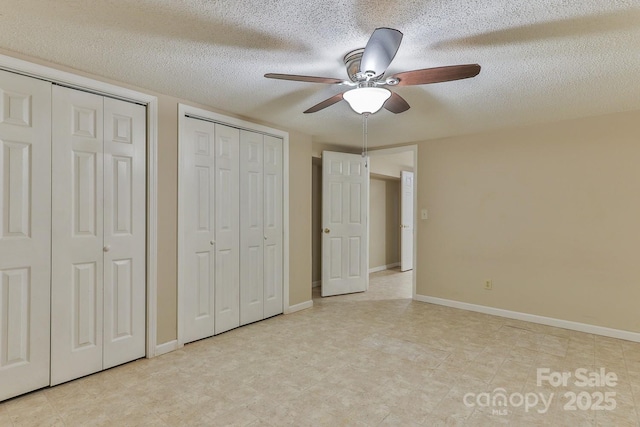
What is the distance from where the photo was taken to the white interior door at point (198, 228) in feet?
9.81

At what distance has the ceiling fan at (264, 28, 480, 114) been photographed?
1.59 metres

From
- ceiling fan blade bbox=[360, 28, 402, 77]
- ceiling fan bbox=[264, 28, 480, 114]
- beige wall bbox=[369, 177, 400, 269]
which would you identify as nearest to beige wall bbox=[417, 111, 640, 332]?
beige wall bbox=[369, 177, 400, 269]

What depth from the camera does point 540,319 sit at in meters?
3.64

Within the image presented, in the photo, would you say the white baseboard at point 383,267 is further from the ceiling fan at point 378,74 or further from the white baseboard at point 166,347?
the ceiling fan at point 378,74

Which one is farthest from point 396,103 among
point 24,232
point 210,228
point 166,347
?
point 166,347

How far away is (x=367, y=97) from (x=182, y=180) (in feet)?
6.07

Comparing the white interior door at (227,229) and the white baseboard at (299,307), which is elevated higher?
the white interior door at (227,229)

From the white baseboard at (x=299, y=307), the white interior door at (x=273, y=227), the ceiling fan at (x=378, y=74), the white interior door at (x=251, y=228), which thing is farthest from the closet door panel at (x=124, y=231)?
the white baseboard at (x=299, y=307)

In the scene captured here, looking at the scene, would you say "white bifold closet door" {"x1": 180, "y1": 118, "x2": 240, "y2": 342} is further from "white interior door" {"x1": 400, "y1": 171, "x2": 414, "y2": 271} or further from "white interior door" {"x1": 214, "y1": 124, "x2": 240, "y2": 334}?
"white interior door" {"x1": 400, "y1": 171, "x2": 414, "y2": 271}

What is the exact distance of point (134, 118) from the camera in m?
2.66

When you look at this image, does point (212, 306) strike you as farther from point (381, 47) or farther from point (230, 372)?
point (381, 47)

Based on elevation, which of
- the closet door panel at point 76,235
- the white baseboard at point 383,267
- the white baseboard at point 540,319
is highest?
the closet door panel at point 76,235

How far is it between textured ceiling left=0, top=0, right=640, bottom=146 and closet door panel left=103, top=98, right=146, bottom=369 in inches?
14.9

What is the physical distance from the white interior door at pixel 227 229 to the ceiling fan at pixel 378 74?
1445mm
